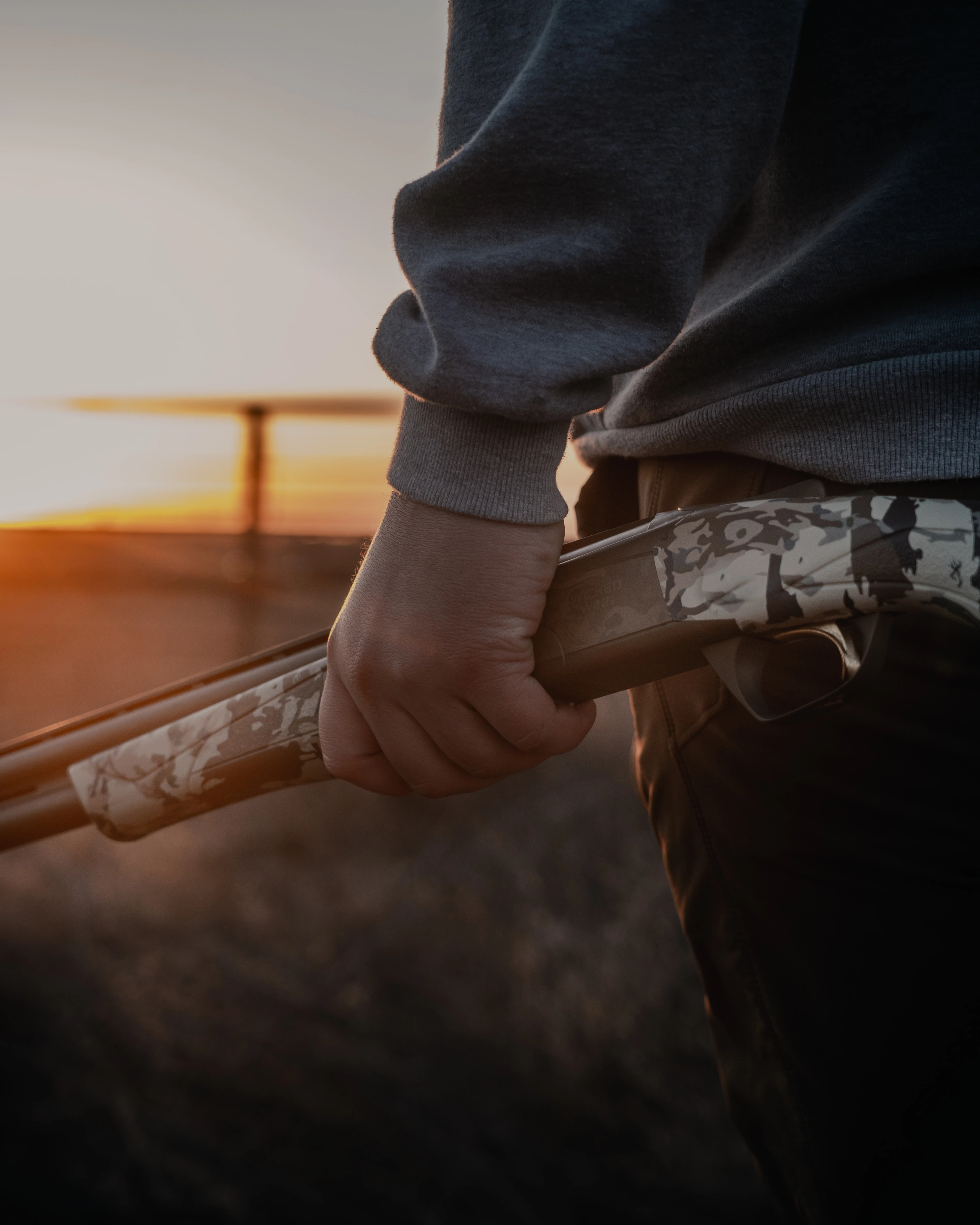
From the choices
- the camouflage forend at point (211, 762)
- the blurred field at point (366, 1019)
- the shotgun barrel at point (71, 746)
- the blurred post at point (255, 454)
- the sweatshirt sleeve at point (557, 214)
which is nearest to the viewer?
the sweatshirt sleeve at point (557, 214)

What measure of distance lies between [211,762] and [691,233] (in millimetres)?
1011

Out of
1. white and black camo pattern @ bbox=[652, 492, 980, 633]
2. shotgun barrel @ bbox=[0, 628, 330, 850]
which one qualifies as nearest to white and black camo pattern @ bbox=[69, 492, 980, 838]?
white and black camo pattern @ bbox=[652, 492, 980, 633]

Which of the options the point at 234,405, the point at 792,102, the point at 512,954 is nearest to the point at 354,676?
the point at 792,102

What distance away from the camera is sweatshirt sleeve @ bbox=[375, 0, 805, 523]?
72cm

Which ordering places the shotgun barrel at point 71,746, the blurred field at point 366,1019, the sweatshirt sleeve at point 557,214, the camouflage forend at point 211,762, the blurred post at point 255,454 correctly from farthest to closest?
the blurred post at point 255,454 < the blurred field at point 366,1019 < the shotgun barrel at point 71,746 < the camouflage forend at point 211,762 < the sweatshirt sleeve at point 557,214

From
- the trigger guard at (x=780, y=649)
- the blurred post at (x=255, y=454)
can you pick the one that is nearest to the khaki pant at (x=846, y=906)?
the trigger guard at (x=780, y=649)

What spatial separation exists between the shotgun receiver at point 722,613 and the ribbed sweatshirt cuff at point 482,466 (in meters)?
0.19

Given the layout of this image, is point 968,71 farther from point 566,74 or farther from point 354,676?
point 354,676

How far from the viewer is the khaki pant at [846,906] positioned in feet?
2.69

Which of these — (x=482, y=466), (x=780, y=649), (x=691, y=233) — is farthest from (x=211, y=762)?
(x=691, y=233)

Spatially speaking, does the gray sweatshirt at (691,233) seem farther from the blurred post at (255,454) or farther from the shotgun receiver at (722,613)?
the blurred post at (255,454)

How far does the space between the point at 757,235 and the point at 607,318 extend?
24cm

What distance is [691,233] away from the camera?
2.51ft

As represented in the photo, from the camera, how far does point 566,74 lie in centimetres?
72
